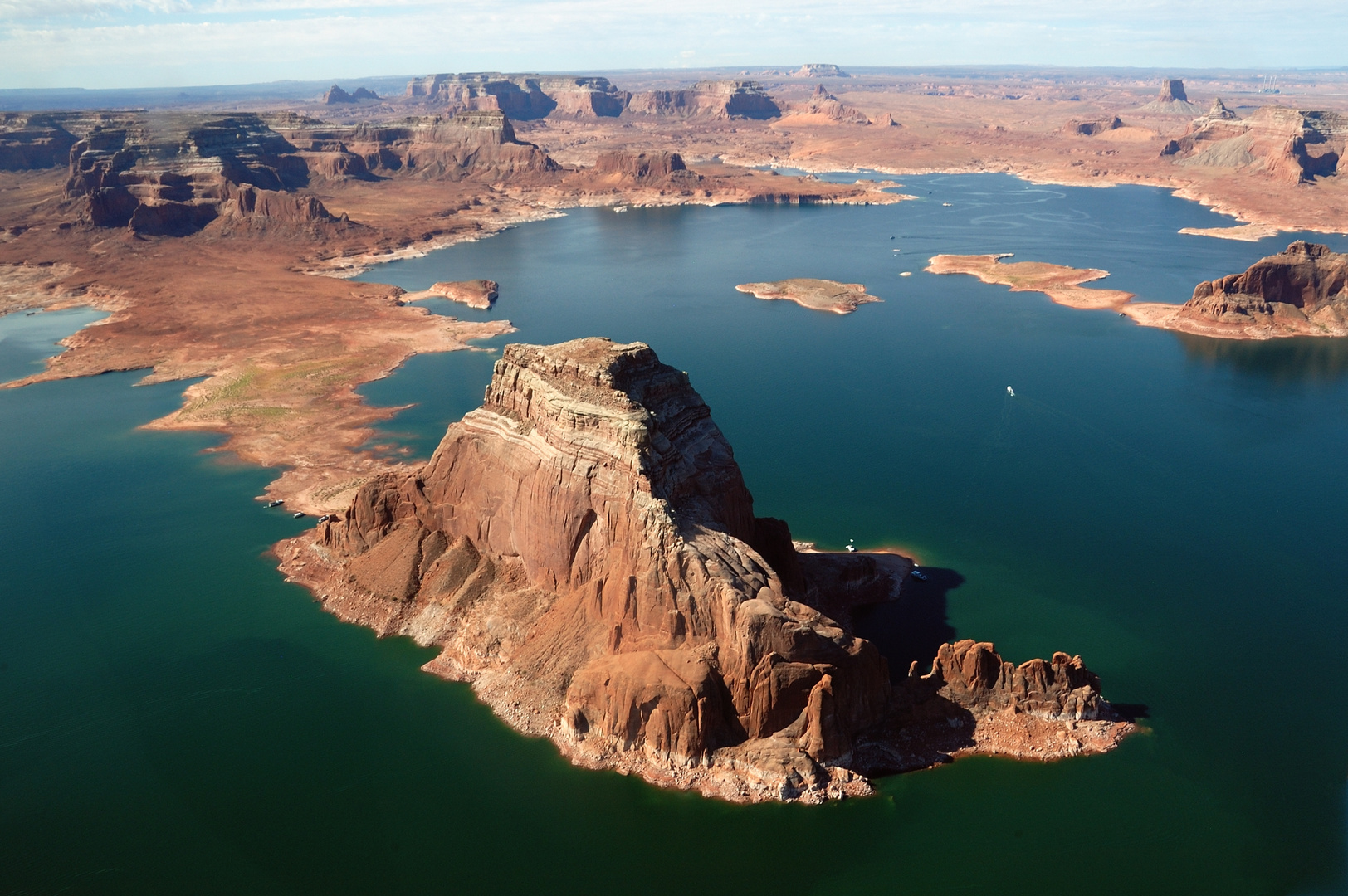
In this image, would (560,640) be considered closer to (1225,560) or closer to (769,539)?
(769,539)

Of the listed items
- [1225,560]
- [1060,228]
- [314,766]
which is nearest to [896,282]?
[1060,228]

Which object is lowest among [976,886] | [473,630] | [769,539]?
[976,886]

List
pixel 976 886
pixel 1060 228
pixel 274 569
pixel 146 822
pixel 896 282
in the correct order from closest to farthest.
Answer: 1. pixel 976 886
2. pixel 146 822
3. pixel 274 569
4. pixel 896 282
5. pixel 1060 228

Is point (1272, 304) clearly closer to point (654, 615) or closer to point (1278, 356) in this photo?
point (1278, 356)

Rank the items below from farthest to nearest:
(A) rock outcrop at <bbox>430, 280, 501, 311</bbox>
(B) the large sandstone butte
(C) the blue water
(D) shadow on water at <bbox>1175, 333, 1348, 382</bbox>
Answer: (A) rock outcrop at <bbox>430, 280, 501, 311</bbox>, (C) the blue water, (D) shadow on water at <bbox>1175, 333, 1348, 382</bbox>, (B) the large sandstone butte

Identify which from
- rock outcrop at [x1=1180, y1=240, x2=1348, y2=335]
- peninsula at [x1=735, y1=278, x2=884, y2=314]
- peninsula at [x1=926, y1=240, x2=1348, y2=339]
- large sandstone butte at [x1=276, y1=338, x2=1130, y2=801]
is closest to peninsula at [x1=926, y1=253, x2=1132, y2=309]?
peninsula at [x1=926, y1=240, x2=1348, y2=339]

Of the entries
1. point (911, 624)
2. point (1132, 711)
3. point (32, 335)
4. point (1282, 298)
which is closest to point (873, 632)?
point (911, 624)

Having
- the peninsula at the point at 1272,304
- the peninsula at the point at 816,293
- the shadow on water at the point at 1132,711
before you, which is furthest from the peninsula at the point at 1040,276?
the shadow on water at the point at 1132,711

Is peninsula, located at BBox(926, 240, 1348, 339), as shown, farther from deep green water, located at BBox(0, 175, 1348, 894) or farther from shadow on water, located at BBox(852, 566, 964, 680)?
shadow on water, located at BBox(852, 566, 964, 680)
